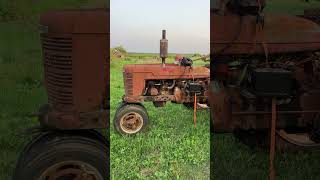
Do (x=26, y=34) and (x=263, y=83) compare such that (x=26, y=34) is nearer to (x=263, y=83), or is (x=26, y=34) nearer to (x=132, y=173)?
(x=132, y=173)

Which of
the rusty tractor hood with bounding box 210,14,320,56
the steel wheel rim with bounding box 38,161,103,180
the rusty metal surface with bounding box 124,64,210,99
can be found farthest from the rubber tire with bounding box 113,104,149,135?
the steel wheel rim with bounding box 38,161,103,180

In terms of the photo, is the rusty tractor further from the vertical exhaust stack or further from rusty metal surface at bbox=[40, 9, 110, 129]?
the vertical exhaust stack

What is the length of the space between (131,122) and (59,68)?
2.75 metres

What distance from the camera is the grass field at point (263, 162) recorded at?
12.8ft

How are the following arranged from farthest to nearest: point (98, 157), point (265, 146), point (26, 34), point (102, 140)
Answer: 1. point (26, 34)
2. point (265, 146)
3. point (102, 140)
4. point (98, 157)

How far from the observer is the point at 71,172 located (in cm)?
294

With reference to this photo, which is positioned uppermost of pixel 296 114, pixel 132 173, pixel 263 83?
pixel 263 83

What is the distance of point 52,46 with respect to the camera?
3.18m

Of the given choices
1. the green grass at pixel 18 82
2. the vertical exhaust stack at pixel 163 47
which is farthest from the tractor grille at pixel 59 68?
the vertical exhaust stack at pixel 163 47

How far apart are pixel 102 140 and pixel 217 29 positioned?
1191mm

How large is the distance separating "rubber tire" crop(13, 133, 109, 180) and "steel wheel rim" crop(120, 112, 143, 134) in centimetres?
264

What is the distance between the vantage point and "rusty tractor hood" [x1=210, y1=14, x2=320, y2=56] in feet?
11.1

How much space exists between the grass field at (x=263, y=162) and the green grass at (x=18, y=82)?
174 cm

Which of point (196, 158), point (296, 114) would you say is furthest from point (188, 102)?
point (296, 114)
